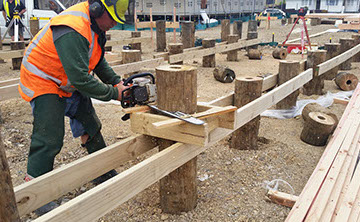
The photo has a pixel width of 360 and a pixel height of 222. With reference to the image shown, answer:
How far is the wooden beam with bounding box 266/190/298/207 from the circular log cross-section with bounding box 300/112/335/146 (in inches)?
60.6

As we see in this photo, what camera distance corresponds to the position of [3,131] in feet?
14.8

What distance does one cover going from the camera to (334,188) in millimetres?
2936

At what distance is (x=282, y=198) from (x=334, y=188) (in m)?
0.49

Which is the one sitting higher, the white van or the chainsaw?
the white van

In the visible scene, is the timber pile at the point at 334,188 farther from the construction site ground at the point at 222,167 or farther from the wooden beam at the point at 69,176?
the wooden beam at the point at 69,176

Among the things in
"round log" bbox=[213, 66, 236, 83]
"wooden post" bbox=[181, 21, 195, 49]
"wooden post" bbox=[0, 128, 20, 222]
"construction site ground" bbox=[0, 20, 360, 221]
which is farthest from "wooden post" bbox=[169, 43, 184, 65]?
"wooden post" bbox=[0, 128, 20, 222]

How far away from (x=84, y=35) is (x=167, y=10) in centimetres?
2322

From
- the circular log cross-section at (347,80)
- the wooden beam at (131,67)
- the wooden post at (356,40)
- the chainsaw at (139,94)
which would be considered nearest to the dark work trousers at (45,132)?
the chainsaw at (139,94)

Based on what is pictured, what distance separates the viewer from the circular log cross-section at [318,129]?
4188 millimetres

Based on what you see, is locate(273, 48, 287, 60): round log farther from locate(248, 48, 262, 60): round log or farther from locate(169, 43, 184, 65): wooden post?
locate(169, 43, 184, 65): wooden post

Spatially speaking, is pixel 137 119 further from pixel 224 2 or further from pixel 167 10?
pixel 224 2

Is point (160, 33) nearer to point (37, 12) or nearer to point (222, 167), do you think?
point (37, 12)

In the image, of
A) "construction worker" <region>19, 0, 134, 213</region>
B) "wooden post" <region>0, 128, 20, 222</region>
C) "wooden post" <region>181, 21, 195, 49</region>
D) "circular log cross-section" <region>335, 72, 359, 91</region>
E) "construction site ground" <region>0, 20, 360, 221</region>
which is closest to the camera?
"wooden post" <region>0, 128, 20, 222</region>

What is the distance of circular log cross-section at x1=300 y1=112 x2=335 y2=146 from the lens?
13.7ft
